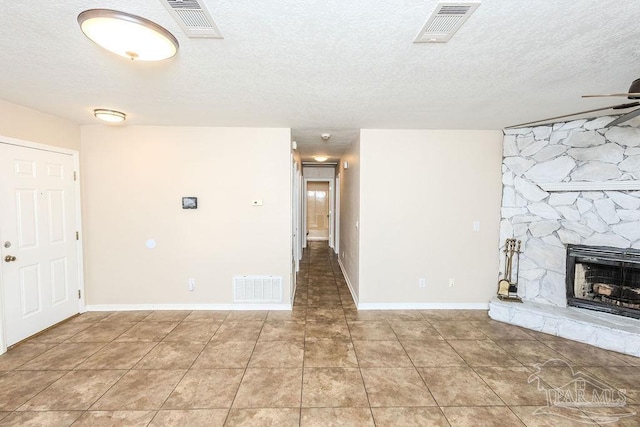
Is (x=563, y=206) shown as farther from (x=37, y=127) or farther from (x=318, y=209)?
(x=318, y=209)

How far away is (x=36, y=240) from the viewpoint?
3080mm

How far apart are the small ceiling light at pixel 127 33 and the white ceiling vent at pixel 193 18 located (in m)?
0.11

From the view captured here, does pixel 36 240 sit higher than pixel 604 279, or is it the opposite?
pixel 36 240

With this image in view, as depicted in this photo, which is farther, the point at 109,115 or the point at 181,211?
the point at 181,211

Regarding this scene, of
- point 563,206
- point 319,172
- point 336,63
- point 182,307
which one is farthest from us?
point 319,172

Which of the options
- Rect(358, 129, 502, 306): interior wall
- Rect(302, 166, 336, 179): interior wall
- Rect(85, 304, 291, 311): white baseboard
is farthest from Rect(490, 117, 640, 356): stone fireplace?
Rect(302, 166, 336, 179): interior wall

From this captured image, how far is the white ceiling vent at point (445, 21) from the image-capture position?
53.9 inches

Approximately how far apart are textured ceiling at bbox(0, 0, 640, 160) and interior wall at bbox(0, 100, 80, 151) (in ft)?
0.46

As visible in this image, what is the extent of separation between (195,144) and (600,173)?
194 inches

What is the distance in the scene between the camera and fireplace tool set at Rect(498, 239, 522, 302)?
3598mm

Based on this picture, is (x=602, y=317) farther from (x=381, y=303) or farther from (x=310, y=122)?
(x=310, y=122)

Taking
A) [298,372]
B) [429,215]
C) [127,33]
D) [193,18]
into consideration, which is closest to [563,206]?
[429,215]

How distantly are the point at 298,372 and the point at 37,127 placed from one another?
3756 millimetres

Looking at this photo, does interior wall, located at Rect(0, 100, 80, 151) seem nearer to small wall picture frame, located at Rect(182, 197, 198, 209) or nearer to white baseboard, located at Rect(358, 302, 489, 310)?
small wall picture frame, located at Rect(182, 197, 198, 209)
